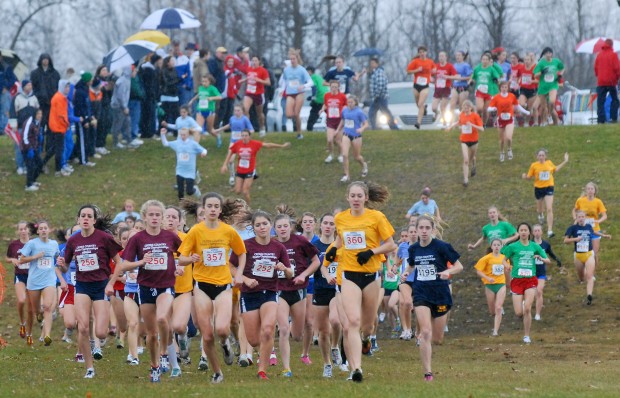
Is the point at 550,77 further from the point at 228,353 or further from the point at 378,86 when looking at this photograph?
the point at 228,353

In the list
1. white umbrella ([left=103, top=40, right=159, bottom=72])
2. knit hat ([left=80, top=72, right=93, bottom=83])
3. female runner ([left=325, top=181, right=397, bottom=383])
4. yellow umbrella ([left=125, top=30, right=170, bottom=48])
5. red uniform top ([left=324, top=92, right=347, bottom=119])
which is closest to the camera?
female runner ([left=325, top=181, right=397, bottom=383])

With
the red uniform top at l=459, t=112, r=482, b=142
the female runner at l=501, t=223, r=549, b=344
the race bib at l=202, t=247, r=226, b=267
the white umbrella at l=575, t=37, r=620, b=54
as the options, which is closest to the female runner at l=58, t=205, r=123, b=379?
the race bib at l=202, t=247, r=226, b=267

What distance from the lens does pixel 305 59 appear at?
57438 mm

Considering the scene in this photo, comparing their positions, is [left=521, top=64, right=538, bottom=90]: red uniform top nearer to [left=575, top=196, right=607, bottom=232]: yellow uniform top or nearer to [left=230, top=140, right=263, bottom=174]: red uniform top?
[left=575, top=196, right=607, bottom=232]: yellow uniform top

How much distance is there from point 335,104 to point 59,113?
6.57m

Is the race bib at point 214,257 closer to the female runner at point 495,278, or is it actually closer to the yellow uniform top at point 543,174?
the female runner at point 495,278

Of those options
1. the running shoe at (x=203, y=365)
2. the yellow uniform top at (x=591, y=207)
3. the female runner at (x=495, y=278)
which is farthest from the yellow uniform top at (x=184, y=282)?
the yellow uniform top at (x=591, y=207)

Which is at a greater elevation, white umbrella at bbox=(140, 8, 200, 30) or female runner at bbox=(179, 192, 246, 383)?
white umbrella at bbox=(140, 8, 200, 30)

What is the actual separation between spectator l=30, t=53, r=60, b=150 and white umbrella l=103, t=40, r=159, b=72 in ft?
7.34

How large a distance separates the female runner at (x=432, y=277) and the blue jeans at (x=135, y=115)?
64.5ft

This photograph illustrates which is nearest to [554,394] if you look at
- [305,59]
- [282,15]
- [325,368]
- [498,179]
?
[325,368]

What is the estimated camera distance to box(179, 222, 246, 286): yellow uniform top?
42.7ft

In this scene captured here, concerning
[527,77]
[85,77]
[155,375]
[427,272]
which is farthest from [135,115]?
[427,272]

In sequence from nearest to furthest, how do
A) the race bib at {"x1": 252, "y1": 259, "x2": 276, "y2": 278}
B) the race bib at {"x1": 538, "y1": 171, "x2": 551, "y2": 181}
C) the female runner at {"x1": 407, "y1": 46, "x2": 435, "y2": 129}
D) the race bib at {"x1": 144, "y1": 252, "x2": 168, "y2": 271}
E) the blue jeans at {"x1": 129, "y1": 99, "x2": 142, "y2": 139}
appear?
the race bib at {"x1": 144, "y1": 252, "x2": 168, "y2": 271} → the race bib at {"x1": 252, "y1": 259, "x2": 276, "y2": 278} → the race bib at {"x1": 538, "y1": 171, "x2": 551, "y2": 181} → the blue jeans at {"x1": 129, "y1": 99, "x2": 142, "y2": 139} → the female runner at {"x1": 407, "y1": 46, "x2": 435, "y2": 129}
